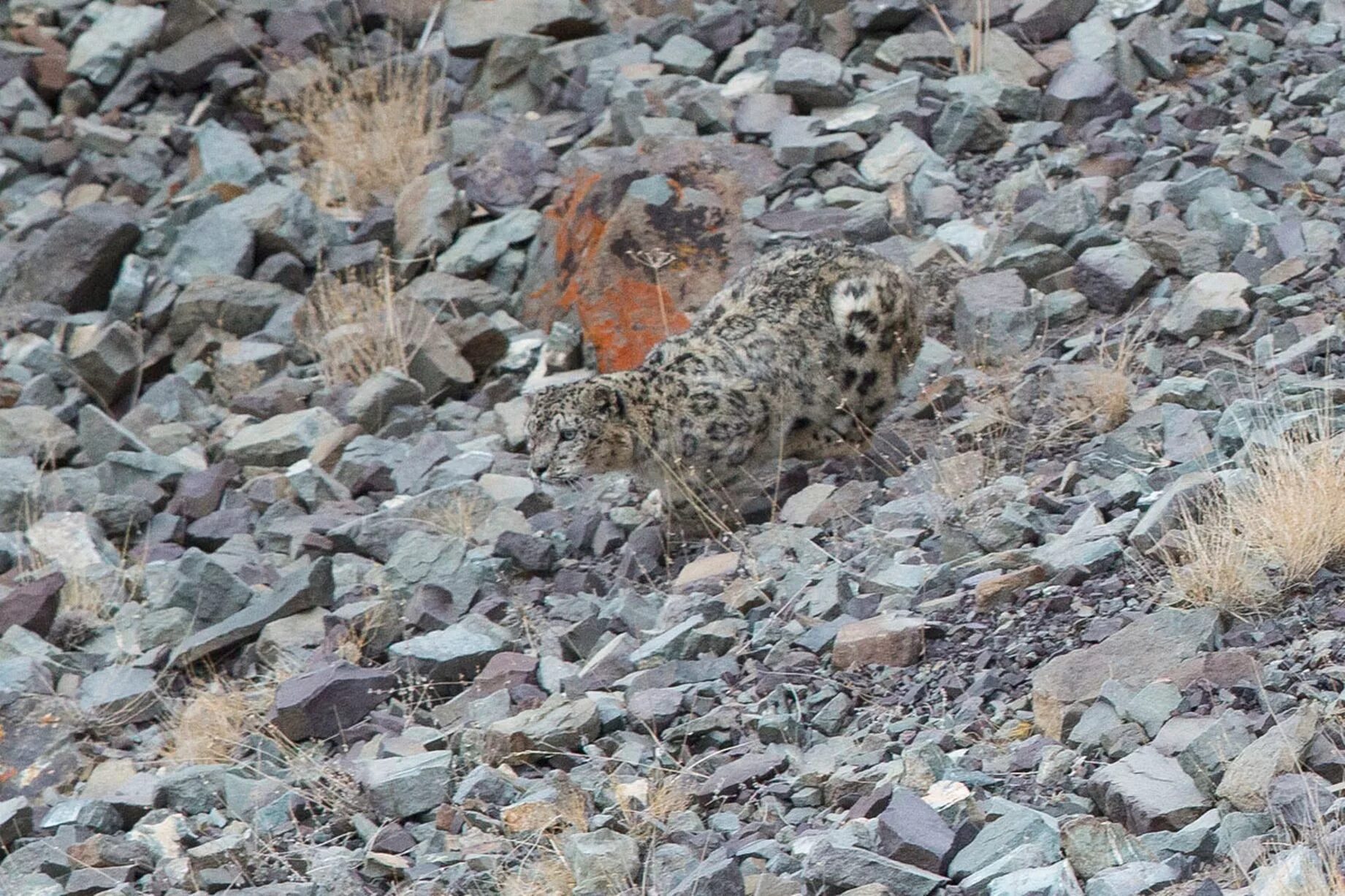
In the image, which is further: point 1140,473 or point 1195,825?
point 1140,473

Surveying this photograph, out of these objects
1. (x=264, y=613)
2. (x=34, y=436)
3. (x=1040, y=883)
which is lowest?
(x=34, y=436)

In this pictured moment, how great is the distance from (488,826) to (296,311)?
6460 mm

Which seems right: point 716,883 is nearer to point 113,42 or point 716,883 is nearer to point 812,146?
point 812,146

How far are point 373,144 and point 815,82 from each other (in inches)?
129

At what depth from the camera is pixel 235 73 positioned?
50.2 ft

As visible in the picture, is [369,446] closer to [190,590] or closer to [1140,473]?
[190,590]

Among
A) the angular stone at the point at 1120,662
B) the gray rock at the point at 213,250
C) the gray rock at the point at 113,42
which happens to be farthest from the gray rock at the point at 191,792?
the gray rock at the point at 113,42

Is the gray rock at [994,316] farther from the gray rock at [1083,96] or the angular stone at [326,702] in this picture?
the angular stone at [326,702]

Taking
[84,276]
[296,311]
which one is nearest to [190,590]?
[296,311]

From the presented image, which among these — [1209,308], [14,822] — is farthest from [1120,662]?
[14,822]

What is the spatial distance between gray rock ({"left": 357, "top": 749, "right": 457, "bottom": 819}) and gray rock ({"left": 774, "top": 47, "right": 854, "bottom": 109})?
6.73 metres

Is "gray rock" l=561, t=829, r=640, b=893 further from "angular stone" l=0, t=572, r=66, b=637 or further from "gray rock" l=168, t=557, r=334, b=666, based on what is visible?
"angular stone" l=0, t=572, r=66, b=637

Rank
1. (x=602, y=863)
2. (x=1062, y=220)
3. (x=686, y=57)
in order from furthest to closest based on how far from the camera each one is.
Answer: (x=686, y=57), (x=1062, y=220), (x=602, y=863)

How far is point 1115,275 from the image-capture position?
938cm
